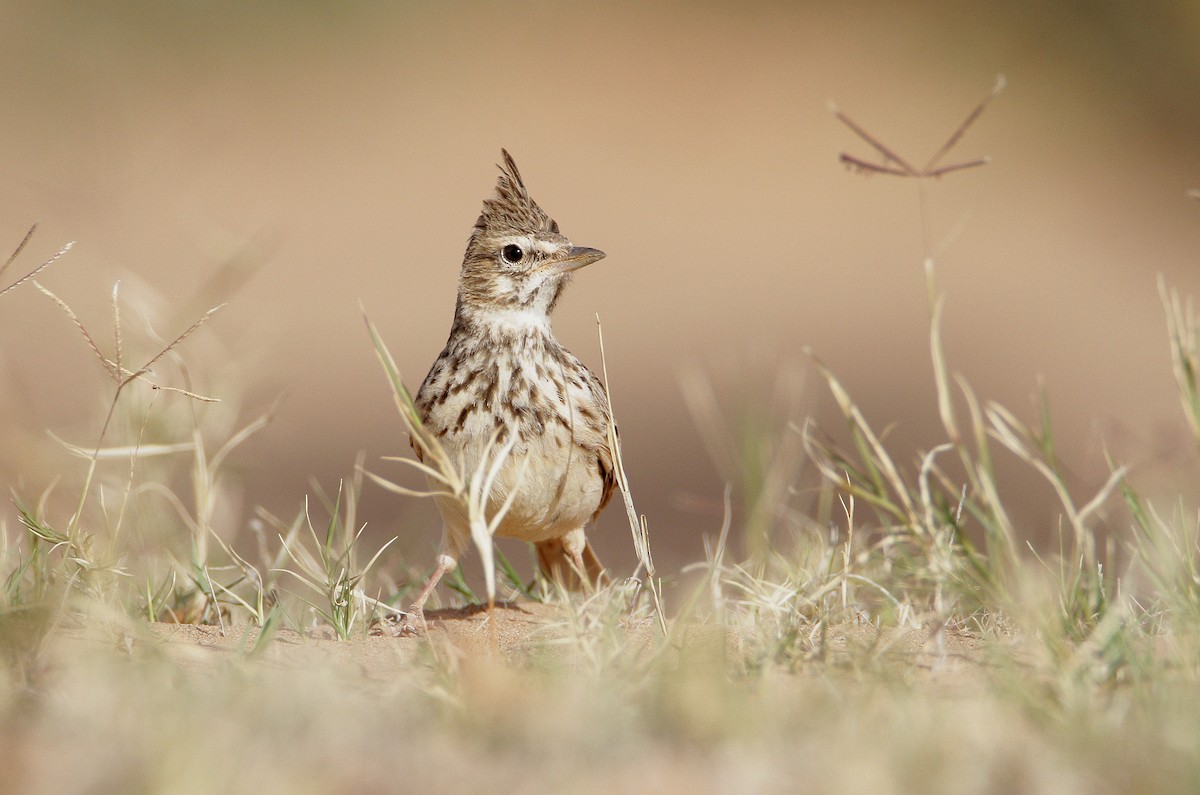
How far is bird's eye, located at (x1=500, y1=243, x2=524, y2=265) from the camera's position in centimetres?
453

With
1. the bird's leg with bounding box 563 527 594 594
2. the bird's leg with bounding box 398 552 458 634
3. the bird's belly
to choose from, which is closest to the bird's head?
the bird's belly

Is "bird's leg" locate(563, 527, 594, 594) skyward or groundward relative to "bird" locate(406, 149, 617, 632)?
groundward

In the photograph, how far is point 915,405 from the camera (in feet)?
38.3

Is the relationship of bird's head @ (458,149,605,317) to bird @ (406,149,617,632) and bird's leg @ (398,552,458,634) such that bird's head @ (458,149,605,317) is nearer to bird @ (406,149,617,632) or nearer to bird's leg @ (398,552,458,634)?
bird @ (406,149,617,632)

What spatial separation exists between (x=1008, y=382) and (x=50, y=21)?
46.4 feet

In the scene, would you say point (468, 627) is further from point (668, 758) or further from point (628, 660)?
point (668, 758)

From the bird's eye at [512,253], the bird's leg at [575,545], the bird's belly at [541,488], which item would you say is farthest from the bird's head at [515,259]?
the bird's leg at [575,545]

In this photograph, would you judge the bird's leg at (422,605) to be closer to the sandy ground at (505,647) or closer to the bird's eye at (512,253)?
the sandy ground at (505,647)

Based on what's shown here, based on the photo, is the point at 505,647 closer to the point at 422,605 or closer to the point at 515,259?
the point at 422,605

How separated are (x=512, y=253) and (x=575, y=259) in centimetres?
23

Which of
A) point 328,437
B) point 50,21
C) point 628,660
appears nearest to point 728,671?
point 628,660

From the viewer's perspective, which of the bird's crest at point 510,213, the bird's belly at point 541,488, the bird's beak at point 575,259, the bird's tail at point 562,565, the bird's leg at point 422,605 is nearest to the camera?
the bird's leg at point 422,605

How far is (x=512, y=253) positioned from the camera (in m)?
4.54

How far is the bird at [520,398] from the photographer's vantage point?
13.2 ft
